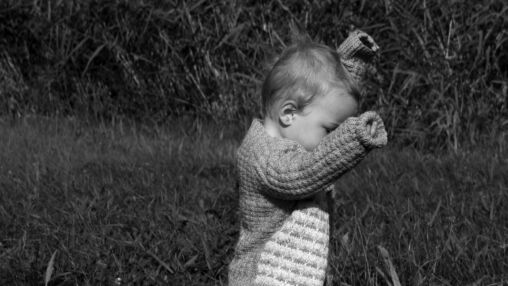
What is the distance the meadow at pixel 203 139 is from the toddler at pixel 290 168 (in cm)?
54

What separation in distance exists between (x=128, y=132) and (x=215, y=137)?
61cm

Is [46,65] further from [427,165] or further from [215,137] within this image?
[427,165]

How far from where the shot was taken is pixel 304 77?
2.32 m

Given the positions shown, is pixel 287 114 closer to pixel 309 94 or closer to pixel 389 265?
pixel 309 94

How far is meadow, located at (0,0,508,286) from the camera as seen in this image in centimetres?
316

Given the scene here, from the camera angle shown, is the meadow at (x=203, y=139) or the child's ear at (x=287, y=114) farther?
the meadow at (x=203, y=139)

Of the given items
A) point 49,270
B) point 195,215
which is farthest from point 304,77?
point 195,215

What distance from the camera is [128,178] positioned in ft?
14.0

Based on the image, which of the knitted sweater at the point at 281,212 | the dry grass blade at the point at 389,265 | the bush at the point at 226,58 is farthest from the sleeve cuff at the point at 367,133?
the bush at the point at 226,58

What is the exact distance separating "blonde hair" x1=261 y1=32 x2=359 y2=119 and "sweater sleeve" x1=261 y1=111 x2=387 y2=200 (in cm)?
14

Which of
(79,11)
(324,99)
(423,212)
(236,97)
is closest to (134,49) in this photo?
(79,11)

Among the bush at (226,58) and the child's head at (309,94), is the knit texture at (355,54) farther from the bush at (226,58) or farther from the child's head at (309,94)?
the bush at (226,58)

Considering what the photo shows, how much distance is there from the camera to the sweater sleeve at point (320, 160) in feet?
6.82

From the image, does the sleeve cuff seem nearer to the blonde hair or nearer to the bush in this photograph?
the blonde hair
